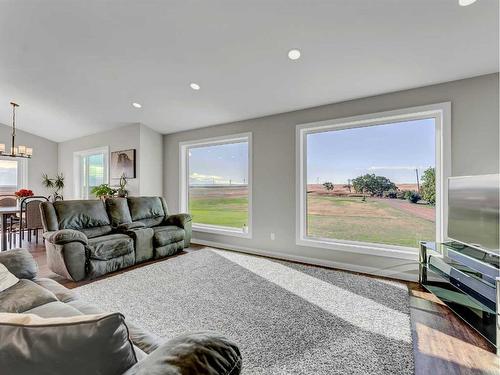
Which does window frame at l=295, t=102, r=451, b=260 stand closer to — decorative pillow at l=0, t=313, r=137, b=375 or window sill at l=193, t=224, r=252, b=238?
window sill at l=193, t=224, r=252, b=238

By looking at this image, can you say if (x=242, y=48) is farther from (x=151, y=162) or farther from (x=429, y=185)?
(x=151, y=162)

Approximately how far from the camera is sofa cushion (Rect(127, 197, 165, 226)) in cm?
441

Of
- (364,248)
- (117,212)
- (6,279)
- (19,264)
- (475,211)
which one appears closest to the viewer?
(6,279)

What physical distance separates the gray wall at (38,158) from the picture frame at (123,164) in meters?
3.25

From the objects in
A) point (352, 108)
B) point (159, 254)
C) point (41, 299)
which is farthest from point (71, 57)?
point (352, 108)

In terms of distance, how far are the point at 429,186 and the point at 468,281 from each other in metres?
1.36

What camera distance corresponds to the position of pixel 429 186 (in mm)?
3174

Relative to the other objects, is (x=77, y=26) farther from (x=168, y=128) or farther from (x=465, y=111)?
(x=465, y=111)

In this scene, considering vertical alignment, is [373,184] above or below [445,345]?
above

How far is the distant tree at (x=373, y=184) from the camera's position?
3.50 meters

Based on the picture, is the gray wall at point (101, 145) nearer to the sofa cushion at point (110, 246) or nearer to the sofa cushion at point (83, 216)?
the sofa cushion at point (83, 216)

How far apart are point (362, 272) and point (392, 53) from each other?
2.72m

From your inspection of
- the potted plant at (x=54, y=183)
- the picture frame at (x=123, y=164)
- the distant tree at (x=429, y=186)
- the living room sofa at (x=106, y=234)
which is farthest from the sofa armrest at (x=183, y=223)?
the potted plant at (x=54, y=183)

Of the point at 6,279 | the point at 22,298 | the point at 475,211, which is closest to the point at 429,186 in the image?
the point at 475,211
